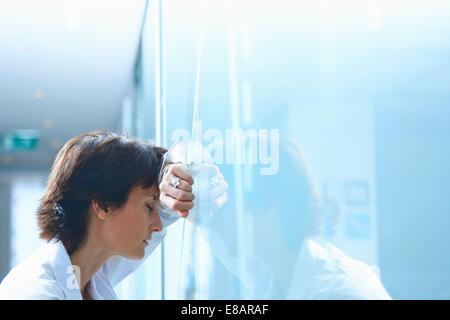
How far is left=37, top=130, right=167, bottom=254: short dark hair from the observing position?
876mm

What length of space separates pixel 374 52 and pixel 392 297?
0.21 metres

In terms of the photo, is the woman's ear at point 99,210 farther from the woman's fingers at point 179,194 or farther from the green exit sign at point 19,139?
the green exit sign at point 19,139

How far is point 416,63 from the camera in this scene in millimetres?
398

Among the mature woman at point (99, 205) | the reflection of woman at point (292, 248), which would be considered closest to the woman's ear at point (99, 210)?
the mature woman at point (99, 205)

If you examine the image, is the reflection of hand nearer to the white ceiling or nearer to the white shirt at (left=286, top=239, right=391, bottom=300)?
the white shirt at (left=286, top=239, right=391, bottom=300)

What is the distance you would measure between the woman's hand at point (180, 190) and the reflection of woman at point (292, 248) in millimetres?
229

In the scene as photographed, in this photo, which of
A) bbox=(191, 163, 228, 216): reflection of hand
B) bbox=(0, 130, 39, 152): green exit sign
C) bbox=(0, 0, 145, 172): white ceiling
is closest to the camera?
bbox=(191, 163, 228, 216): reflection of hand

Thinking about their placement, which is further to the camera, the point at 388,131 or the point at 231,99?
the point at 231,99

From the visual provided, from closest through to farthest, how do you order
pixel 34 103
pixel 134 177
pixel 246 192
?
pixel 246 192 < pixel 134 177 < pixel 34 103

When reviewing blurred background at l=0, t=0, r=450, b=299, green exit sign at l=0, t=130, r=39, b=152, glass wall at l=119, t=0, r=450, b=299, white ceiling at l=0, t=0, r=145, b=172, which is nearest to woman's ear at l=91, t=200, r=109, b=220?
A: blurred background at l=0, t=0, r=450, b=299

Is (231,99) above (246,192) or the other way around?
above

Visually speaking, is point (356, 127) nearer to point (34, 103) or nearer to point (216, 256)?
point (216, 256)

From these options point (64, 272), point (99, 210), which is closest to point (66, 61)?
point (99, 210)

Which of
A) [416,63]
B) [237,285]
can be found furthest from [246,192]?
[416,63]
